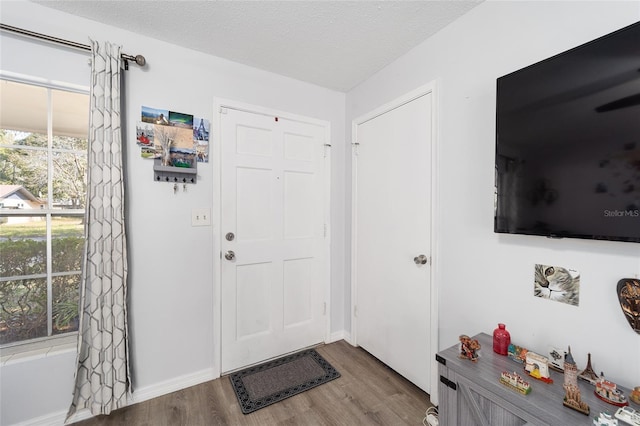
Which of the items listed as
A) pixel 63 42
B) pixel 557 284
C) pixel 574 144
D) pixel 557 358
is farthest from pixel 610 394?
pixel 63 42

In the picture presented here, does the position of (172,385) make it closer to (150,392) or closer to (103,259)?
(150,392)

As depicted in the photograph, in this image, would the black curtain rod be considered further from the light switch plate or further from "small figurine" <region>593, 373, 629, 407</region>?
"small figurine" <region>593, 373, 629, 407</region>

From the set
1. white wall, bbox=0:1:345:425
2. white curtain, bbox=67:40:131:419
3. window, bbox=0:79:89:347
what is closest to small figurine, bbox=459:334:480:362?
white wall, bbox=0:1:345:425

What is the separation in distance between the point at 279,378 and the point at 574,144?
7.37ft

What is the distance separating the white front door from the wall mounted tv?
1518 mm

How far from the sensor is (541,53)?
4.13ft

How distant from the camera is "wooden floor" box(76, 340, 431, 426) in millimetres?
1631

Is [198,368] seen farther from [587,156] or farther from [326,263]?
[587,156]

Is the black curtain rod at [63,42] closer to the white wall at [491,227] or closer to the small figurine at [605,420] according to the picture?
the white wall at [491,227]

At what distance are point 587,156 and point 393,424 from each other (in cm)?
171

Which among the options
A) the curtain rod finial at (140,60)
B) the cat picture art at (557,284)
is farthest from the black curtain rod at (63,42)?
the cat picture art at (557,284)

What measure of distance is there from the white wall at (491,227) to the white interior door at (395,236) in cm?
14

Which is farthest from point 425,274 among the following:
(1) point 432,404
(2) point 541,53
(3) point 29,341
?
(3) point 29,341

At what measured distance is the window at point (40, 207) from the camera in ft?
5.06
